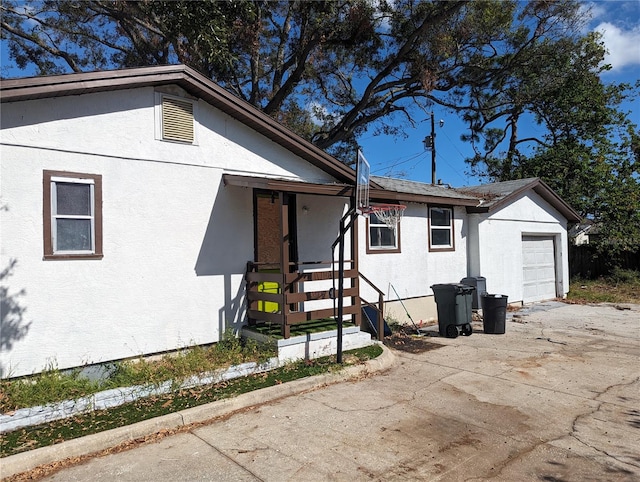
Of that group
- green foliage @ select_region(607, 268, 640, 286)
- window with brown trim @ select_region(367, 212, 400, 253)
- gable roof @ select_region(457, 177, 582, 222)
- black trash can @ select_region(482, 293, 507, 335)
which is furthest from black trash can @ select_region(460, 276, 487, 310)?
green foliage @ select_region(607, 268, 640, 286)

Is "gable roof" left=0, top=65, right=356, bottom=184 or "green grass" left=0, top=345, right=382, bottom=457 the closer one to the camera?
"green grass" left=0, top=345, right=382, bottom=457

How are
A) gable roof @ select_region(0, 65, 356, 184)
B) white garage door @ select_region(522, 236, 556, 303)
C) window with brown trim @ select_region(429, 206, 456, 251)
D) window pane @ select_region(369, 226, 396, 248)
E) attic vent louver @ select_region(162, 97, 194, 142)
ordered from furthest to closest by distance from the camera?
white garage door @ select_region(522, 236, 556, 303), window with brown trim @ select_region(429, 206, 456, 251), window pane @ select_region(369, 226, 396, 248), attic vent louver @ select_region(162, 97, 194, 142), gable roof @ select_region(0, 65, 356, 184)

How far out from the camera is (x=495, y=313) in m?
10.1

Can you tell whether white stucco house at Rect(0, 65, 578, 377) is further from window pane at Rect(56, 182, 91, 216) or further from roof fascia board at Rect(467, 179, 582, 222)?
roof fascia board at Rect(467, 179, 582, 222)

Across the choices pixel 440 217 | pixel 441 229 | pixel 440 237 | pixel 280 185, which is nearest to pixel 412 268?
pixel 440 237

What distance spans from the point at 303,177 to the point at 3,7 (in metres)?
12.0

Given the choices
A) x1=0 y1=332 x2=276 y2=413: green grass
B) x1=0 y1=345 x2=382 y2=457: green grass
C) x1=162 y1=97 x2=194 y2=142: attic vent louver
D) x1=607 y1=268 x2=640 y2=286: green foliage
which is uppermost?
x1=162 y1=97 x2=194 y2=142: attic vent louver

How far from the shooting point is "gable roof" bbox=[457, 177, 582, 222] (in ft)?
42.5

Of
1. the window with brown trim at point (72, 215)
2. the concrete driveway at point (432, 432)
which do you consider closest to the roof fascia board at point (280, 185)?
the window with brown trim at point (72, 215)

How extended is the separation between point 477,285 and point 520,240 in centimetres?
326

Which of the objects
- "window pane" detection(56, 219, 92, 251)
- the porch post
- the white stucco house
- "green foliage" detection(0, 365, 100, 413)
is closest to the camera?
"green foliage" detection(0, 365, 100, 413)

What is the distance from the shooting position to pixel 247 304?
8.22 meters

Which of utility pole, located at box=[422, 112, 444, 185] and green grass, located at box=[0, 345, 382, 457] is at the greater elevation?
utility pole, located at box=[422, 112, 444, 185]

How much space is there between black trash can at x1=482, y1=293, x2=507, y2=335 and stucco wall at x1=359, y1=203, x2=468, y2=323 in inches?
71.6
